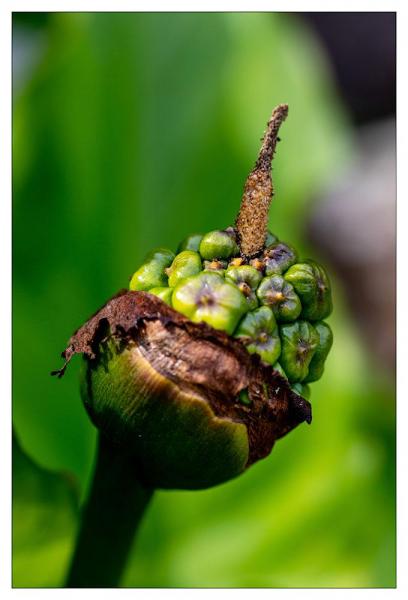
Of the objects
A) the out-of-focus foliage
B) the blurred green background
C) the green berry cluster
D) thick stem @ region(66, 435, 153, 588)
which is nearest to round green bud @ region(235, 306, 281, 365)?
the green berry cluster

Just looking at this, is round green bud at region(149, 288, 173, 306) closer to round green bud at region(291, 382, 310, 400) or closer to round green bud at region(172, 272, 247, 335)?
round green bud at region(172, 272, 247, 335)

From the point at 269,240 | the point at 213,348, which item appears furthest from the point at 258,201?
the point at 213,348

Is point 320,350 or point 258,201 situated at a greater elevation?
point 258,201

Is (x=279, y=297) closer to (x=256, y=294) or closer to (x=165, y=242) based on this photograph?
(x=256, y=294)

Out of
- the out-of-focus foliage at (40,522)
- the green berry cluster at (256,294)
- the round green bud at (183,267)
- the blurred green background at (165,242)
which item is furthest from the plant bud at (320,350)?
the blurred green background at (165,242)

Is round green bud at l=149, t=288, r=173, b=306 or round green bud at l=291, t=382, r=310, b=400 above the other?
round green bud at l=149, t=288, r=173, b=306
